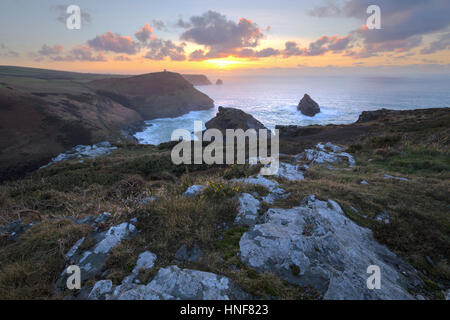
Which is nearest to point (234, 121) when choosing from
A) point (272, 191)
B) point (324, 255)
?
point (272, 191)

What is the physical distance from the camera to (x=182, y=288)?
2.89 metres

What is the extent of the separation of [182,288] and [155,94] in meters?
153

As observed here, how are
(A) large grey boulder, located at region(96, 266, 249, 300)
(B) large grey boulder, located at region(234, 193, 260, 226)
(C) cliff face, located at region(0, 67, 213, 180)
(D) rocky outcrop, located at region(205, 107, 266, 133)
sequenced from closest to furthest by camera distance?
1. (A) large grey boulder, located at region(96, 266, 249, 300)
2. (B) large grey boulder, located at region(234, 193, 260, 226)
3. (C) cliff face, located at region(0, 67, 213, 180)
4. (D) rocky outcrop, located at region(205, 107, 266, 133)

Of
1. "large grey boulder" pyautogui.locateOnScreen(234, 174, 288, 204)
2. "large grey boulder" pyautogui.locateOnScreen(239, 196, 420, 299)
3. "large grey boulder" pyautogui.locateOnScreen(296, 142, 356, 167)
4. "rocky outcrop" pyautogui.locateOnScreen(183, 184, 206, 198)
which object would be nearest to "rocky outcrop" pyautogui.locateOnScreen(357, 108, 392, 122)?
"large grey boulder" pyautogui.locateOnScreen(296, 142, 356, 167)

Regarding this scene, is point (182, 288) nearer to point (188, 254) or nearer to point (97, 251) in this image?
point (188, 254)

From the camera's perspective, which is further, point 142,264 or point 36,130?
point 36,130

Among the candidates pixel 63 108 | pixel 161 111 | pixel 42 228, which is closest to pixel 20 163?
pixel 63 108

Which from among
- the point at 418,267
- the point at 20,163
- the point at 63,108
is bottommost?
the point at 20,163

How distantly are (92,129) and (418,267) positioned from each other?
241 feet

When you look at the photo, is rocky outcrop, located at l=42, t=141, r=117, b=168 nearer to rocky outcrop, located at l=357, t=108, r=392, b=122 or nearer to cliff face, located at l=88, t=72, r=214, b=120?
rocky outcrop, located at l=357, t=108, r=392, b=122

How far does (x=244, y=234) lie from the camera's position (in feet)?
13.8

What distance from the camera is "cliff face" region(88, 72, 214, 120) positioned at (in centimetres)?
12679

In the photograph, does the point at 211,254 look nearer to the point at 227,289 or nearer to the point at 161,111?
the point at 227,289

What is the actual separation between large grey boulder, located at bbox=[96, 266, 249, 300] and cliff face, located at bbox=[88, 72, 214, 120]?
436 ft
